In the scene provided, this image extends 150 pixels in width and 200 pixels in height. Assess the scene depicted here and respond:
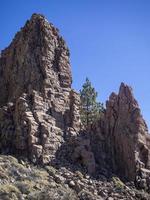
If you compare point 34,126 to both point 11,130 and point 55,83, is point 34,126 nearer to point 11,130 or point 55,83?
point 11,130

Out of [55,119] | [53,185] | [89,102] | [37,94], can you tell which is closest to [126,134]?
[55,119]

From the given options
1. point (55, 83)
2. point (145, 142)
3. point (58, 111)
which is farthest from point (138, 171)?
point (55, 83)

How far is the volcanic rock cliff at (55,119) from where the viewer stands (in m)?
33.8

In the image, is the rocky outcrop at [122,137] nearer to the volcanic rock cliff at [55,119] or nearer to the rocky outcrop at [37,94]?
the volcanic rock cliff at [55,119]

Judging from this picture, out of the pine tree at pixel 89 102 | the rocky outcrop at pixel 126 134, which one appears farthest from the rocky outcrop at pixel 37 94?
the pine tree at pixel 89 102

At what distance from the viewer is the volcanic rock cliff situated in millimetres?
33844

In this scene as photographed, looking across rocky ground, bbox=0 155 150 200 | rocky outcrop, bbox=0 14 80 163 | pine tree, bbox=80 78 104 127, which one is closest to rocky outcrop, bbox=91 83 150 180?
rocky ground, bbox=0 155 150 200

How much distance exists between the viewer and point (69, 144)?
35312 mm

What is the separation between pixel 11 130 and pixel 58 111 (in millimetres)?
5396

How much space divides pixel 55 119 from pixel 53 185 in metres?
9.09

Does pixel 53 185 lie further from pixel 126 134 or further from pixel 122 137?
pixel 126 134

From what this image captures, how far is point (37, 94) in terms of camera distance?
3638cm

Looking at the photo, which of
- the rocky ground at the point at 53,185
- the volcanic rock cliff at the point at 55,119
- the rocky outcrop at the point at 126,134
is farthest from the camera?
the rocky outcrop at the point at 126,134

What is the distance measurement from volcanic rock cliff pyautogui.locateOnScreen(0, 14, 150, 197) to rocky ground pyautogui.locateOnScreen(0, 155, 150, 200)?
1607mm
